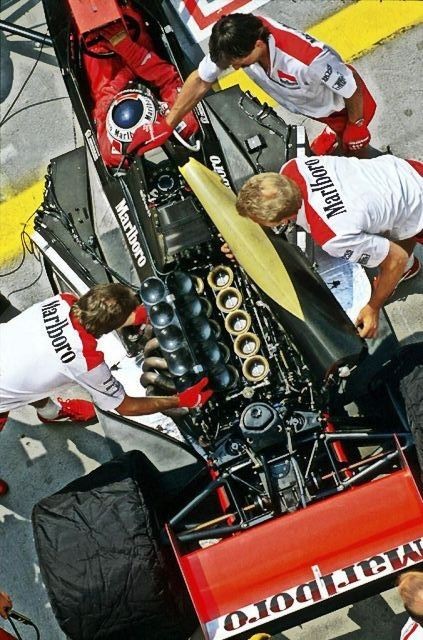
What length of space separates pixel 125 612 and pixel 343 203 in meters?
2.13

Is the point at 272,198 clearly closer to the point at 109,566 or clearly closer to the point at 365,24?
the point at 109,566

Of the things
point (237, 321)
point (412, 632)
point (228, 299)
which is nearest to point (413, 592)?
point (412, 632)

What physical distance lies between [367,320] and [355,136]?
124cm

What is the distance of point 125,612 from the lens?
409 cm

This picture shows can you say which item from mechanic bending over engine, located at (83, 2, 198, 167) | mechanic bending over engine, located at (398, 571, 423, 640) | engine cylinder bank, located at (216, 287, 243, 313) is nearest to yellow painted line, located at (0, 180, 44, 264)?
mechanic bending over engine, located at (83, 2, 198, 167)

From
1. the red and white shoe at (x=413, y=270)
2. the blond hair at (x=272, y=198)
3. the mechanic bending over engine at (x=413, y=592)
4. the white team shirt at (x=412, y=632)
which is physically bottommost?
the white team shirt at (x=412, y=632)

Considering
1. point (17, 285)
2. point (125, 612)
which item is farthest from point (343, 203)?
point (17, 285)

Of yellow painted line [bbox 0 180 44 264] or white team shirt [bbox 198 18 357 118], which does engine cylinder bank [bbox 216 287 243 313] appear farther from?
yellow painted line [bbox 0 180 44 264]

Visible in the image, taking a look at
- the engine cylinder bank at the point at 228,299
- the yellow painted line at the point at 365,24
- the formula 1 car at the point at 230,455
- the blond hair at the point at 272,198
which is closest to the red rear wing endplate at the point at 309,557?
the formula 1 car at the point at 230,455

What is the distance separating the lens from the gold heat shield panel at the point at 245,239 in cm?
429

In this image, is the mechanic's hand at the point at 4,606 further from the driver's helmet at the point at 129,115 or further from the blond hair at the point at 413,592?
the driver's helmet at the point at 129,115

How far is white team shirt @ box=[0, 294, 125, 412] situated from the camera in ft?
14.2

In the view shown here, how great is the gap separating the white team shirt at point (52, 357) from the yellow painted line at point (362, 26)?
2.45 metres

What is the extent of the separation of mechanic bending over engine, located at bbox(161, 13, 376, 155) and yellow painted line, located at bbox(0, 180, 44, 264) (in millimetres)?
1666
